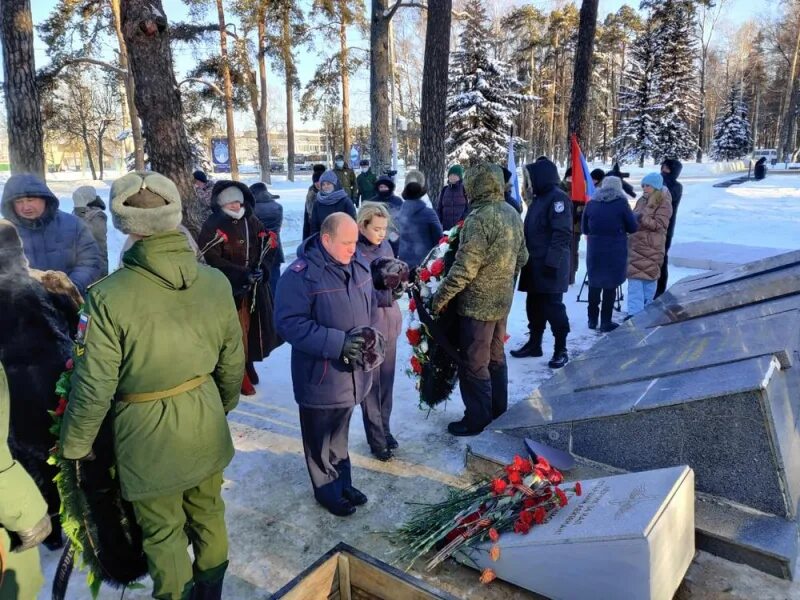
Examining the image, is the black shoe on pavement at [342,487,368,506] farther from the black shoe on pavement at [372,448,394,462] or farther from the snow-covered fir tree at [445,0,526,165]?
the snow-covered fir tree at [445,0,526,165]

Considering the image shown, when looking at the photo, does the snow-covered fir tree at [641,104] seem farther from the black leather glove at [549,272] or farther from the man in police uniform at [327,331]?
the man in police uniform at [327,331]

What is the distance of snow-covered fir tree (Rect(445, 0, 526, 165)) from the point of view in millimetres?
28891

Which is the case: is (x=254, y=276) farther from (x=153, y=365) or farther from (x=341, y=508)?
(x=153, y=365)

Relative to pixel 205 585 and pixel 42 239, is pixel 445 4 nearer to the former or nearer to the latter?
pixel 42 239

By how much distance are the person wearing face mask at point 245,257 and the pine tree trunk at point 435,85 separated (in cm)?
472

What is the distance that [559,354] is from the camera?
531 centimetres

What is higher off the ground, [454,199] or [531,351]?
[454,199]

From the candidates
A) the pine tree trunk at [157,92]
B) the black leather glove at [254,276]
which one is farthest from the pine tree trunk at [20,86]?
the black leather glove at [254,276]

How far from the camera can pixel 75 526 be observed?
2.22 meters

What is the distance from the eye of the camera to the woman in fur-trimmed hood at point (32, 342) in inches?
101

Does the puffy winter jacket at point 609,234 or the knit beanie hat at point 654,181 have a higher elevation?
the knit beanie hat at point 654,181

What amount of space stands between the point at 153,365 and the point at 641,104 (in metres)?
40.4

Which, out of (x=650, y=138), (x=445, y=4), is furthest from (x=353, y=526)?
(x=650, y=138)

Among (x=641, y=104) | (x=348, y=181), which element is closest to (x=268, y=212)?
(x=348, y=181)
